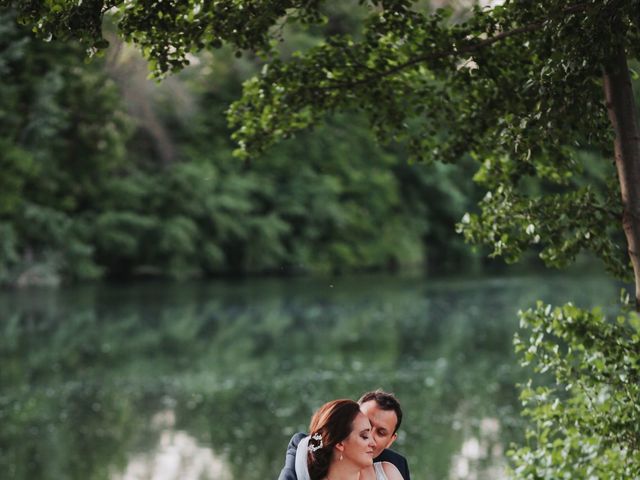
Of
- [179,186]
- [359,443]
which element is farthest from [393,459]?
[179,186]

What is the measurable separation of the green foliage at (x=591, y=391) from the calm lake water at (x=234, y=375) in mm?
733

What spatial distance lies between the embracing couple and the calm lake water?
137 inches

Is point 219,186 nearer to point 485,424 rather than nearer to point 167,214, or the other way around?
point 167,214

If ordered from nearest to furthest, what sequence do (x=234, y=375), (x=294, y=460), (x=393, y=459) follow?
(x=294, y=460) → (x=393, y=459) → (x=234, y=375)

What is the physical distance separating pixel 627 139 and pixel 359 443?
290cm

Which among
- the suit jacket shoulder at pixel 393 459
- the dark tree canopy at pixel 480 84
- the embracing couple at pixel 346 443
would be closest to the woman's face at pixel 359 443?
the embracing couple at pixel 346 443

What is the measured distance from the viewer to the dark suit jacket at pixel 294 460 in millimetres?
4180

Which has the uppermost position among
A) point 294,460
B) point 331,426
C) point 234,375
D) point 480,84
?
point 480,84

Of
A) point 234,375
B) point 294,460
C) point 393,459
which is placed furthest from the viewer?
point 234,375

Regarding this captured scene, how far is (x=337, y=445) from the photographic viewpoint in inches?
159

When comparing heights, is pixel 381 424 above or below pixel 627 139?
below

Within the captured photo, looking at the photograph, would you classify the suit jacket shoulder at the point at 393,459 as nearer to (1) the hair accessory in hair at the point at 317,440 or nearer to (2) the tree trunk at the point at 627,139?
(1) the hair accessory in hair at the point at 317,440

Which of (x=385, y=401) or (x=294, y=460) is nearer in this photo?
(x=294, y=460)

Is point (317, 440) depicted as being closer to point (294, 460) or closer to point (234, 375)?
point (294, 460)
